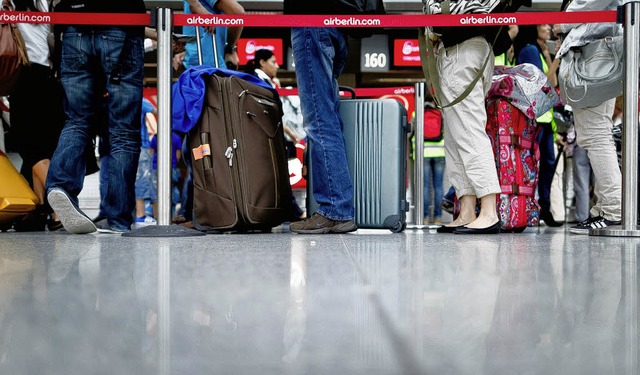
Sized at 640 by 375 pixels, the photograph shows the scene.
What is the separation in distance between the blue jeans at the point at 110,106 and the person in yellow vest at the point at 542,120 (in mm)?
2518

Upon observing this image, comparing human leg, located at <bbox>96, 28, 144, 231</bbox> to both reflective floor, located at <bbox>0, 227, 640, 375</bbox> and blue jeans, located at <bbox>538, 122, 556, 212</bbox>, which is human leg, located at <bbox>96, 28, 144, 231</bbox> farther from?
blue jeans, located at <bbox>538, 122, 556, 212</bbox>

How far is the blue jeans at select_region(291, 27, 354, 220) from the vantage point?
2.68m

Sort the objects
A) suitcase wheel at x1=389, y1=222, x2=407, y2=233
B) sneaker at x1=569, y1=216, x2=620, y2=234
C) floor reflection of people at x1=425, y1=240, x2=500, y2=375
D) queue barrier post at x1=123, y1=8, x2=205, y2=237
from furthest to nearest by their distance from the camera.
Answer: suitcase wheel at x1=389, y1=222, x2=407, y2=233 < sneaker at x1=569, y1=216, x2=620, y2=234 < queue barrier post at x1=123, y1=8, x2=205, y2=237 < floor reflection of people at x1=425, y1=240, x2=500, y2=375

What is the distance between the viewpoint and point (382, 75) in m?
10.3

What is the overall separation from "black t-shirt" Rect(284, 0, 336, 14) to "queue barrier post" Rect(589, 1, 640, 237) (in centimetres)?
116

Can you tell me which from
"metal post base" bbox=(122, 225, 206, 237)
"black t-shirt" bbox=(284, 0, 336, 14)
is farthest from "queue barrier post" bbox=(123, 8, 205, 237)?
"black t-shirt" bbox=(284, 0, 336, 14)

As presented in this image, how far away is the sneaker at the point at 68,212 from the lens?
2551mm

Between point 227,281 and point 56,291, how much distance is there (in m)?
0.25

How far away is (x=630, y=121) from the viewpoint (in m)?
2.61

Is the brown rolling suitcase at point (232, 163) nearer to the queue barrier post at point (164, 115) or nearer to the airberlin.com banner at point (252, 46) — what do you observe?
the queue barrier post at point (164, 115)

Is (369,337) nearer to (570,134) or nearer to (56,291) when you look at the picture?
(56,291)

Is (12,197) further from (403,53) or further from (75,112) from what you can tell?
(403,53)

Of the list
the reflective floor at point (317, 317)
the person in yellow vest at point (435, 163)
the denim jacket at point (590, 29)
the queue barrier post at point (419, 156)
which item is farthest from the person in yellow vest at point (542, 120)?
the reflective floor at point (317, 317)

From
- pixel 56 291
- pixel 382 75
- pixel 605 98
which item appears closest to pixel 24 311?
pixel 56 291
